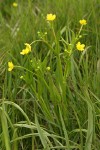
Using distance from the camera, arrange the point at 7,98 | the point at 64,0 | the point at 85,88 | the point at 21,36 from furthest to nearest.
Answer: the point at 64,0 → the point at 21,36 → the point at 7,98 → the point at 85,88

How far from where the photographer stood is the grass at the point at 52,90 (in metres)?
1.42

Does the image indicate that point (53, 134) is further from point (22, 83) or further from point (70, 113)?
point (22, 83)

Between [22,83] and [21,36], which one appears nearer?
[22,83]

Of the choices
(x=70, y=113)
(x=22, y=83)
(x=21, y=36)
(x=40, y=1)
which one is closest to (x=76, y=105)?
(x=70, y=113)

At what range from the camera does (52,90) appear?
58.9 inches

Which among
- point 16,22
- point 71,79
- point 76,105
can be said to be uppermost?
point 16,22

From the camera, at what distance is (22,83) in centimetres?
181

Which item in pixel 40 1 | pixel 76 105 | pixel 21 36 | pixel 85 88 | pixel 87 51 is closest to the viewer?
pixel 85 88

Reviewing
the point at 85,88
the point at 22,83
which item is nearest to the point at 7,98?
the point at 22,83

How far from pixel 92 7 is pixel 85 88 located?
0.81m

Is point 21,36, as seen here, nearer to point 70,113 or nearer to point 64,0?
point 64,0

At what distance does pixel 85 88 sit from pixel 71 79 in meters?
0.28

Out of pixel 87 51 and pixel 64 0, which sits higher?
pixel 64 0

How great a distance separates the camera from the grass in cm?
142
